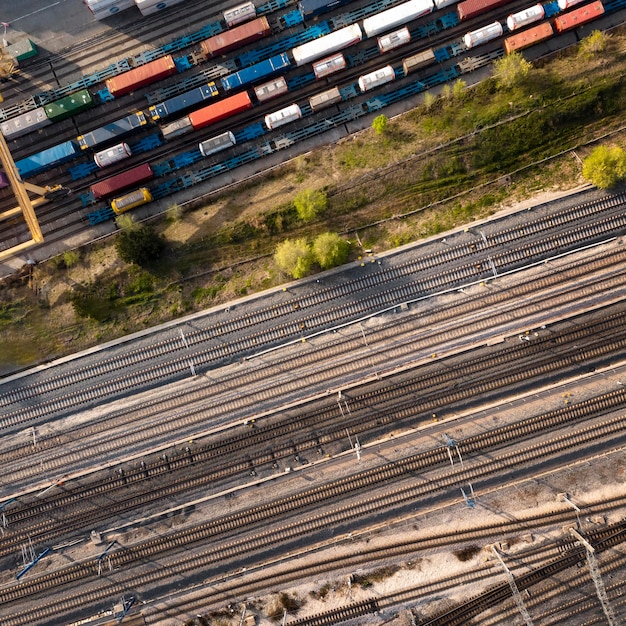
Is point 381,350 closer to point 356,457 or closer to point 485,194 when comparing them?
point 356,457

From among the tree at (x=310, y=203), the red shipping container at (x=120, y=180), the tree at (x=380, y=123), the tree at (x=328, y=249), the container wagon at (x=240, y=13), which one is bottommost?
the tree at (x=328, y=249)

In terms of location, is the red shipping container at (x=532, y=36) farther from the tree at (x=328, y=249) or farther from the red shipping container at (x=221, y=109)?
the red shipping container at (x=221, y=109)

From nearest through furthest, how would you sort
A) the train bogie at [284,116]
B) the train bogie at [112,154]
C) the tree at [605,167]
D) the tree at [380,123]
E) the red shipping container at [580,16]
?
the tree at [605,167]
the tree at [380,123]
the red shipping container at [580,16]
the train bogie at [284,116]
the train bogie at [112,154]

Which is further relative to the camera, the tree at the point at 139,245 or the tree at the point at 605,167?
the tree at the point at 139,245

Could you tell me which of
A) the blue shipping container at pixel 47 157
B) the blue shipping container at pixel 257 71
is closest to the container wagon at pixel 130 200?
the blue shipping container at pixel 47 157

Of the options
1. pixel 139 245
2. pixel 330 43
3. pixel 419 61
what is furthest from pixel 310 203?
pixel 419 61

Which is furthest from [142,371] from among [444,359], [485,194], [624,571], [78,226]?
[624,571]
